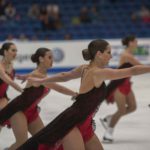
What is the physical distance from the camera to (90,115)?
14.3 feet

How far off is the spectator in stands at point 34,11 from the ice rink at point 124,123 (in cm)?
561

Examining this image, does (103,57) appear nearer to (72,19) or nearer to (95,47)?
(95,47)

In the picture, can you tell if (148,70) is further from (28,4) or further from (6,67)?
(28,4)

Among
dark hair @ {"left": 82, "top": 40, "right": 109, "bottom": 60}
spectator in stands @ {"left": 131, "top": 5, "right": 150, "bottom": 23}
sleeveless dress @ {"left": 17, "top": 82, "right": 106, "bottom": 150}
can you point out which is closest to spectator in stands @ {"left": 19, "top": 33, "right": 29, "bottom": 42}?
spectator in stands @ {"left": 131, "top": 5, "right": 150, "bottom": 23}

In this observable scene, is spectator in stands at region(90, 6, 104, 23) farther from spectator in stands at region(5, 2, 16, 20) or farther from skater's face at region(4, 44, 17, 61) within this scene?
skater's face at region(4, 44, 17, 61)

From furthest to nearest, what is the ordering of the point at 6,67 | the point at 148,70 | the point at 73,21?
the point at 73,21 → the point at 6,67 → the point at 148,70

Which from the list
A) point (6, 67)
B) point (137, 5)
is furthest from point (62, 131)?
point (137, 5)

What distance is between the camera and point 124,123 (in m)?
8.45

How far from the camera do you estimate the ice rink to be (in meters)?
6.90

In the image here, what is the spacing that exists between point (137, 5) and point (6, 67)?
13.3 meters

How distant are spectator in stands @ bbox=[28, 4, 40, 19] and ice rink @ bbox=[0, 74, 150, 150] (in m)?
5.61

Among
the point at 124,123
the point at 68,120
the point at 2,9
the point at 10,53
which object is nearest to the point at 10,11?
the point at 2,9

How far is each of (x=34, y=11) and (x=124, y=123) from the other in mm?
9546

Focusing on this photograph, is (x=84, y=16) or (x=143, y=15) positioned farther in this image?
(x=143, y=15)
